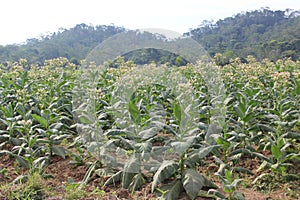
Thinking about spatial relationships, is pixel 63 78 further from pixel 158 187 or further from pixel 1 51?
pixel 1 51

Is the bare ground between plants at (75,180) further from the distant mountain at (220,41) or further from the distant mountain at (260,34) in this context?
the distant mountain at (260,34)

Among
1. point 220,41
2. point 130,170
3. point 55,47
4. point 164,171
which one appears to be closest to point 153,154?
point 164,171

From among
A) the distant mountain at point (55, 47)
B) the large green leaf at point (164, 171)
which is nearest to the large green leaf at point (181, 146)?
the large green leaf at point (164, 171)

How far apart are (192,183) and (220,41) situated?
13.3 m

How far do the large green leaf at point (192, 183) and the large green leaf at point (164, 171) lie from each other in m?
0.14

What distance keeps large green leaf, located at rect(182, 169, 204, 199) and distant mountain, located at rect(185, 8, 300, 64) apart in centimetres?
1134

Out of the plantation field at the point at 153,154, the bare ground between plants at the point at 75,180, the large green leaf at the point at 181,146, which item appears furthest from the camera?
the plantation field at the point at 153,154

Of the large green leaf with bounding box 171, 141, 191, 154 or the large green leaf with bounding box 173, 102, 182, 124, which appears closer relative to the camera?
the large green leaf with bounding box 171, 141, 191, 154

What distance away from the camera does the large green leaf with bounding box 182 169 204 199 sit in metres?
3.21

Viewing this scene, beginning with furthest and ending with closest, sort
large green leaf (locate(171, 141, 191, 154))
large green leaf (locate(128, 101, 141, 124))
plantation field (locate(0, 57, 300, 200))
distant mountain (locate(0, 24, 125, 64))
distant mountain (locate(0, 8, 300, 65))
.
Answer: distant mountain (locate(0, 24, 125, 64)) → distant mountain (locate(0, 8, 300, 65)) → large green leaf (locate(128, 101, 141, 124)) → plantation field (locate(0, 57, 300, 200)) → large green leaf (locate(171, 141, 191, 154))

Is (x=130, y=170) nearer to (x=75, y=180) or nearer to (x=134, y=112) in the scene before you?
(x=134, y=112)

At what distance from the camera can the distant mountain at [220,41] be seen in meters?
9.91

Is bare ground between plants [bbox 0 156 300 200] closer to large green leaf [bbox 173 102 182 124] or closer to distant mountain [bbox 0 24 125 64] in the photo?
large green leaf [bbox 173 102 182 124]

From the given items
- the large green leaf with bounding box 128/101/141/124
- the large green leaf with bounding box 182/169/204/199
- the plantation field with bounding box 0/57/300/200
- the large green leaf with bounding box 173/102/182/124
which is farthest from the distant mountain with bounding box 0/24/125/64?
the large green leaf with bounding box 182/169/204/199
